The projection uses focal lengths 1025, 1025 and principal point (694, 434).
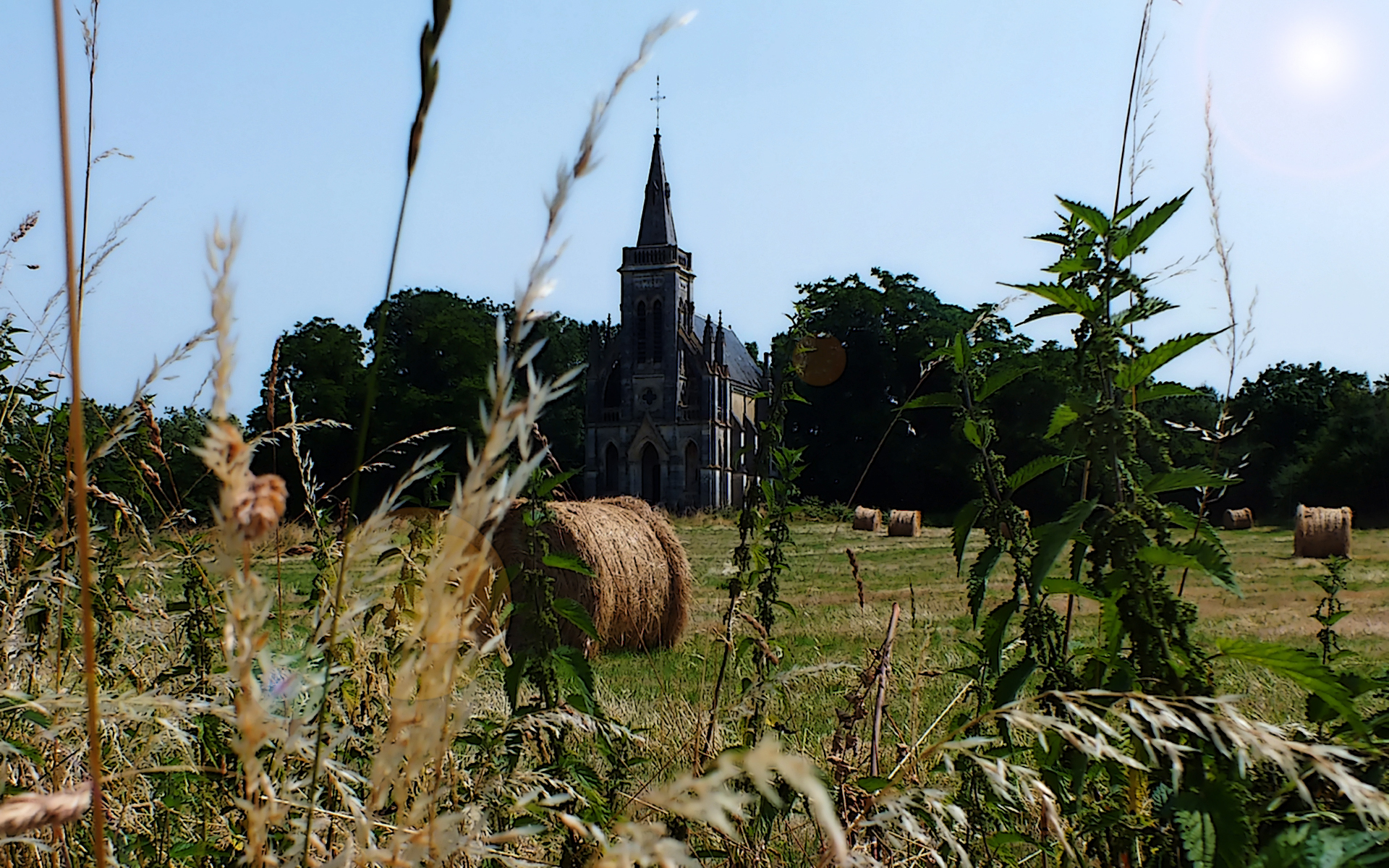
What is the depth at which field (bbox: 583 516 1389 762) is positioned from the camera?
3.13m

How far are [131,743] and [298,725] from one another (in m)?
1.38

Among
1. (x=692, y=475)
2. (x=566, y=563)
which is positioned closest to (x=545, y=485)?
(x=566, y=563)

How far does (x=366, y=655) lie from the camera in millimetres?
2023

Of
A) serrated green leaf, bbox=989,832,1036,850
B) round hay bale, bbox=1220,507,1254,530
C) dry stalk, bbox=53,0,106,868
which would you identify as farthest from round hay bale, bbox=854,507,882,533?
dry stalk, bbox=53,0,106,868

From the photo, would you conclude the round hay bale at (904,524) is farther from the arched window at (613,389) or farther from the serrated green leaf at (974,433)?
the serrated green leaf at (974,433)

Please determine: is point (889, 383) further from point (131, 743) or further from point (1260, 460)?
point (131, 743)

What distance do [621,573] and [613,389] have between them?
46.3 meters

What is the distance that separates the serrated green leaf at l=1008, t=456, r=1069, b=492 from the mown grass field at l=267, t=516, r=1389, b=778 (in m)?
0.43

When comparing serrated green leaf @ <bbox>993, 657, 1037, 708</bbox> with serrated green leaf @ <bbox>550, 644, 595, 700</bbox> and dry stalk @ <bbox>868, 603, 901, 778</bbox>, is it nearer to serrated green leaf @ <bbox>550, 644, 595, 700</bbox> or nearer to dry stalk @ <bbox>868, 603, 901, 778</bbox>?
dry stalk @ <bbox>868, 603, 901, 778</bbox>

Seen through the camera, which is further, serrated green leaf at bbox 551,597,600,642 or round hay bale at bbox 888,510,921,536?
round hay bale at bbox 888,510,921,536

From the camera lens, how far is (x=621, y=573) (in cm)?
1018

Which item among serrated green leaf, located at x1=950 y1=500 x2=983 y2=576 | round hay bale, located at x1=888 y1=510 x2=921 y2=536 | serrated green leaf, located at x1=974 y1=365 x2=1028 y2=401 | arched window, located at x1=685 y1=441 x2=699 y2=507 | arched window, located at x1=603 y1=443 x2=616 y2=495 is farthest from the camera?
arched window, located at x1=603 y1=443 x2=616 y2=495

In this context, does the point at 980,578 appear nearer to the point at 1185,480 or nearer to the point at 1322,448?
the point at 1185,480

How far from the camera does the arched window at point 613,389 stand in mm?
55969
